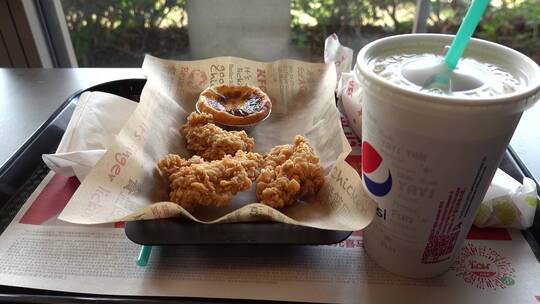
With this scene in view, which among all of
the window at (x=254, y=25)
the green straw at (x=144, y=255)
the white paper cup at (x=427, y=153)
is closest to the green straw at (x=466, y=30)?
the white paper cup at (x=427, y=153)

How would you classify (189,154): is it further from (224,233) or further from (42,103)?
(42,103)

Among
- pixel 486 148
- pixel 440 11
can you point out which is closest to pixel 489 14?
pixel 440 11

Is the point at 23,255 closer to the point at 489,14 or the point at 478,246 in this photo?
the point at 478,246

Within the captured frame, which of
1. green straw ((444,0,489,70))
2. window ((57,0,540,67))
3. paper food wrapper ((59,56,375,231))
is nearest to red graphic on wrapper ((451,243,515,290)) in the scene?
paper food wrapper ((59,56,375,231))

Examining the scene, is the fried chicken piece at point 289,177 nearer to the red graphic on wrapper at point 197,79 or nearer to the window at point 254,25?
the red graphic on wrapper at point 197,79

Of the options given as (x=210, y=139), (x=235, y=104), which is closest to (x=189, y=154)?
(x=210, y=139)

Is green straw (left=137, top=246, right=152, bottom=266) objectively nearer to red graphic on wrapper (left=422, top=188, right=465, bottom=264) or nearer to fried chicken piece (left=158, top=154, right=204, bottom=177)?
fried chicken piece (left=158, top=154, right=204, bottom=177)
